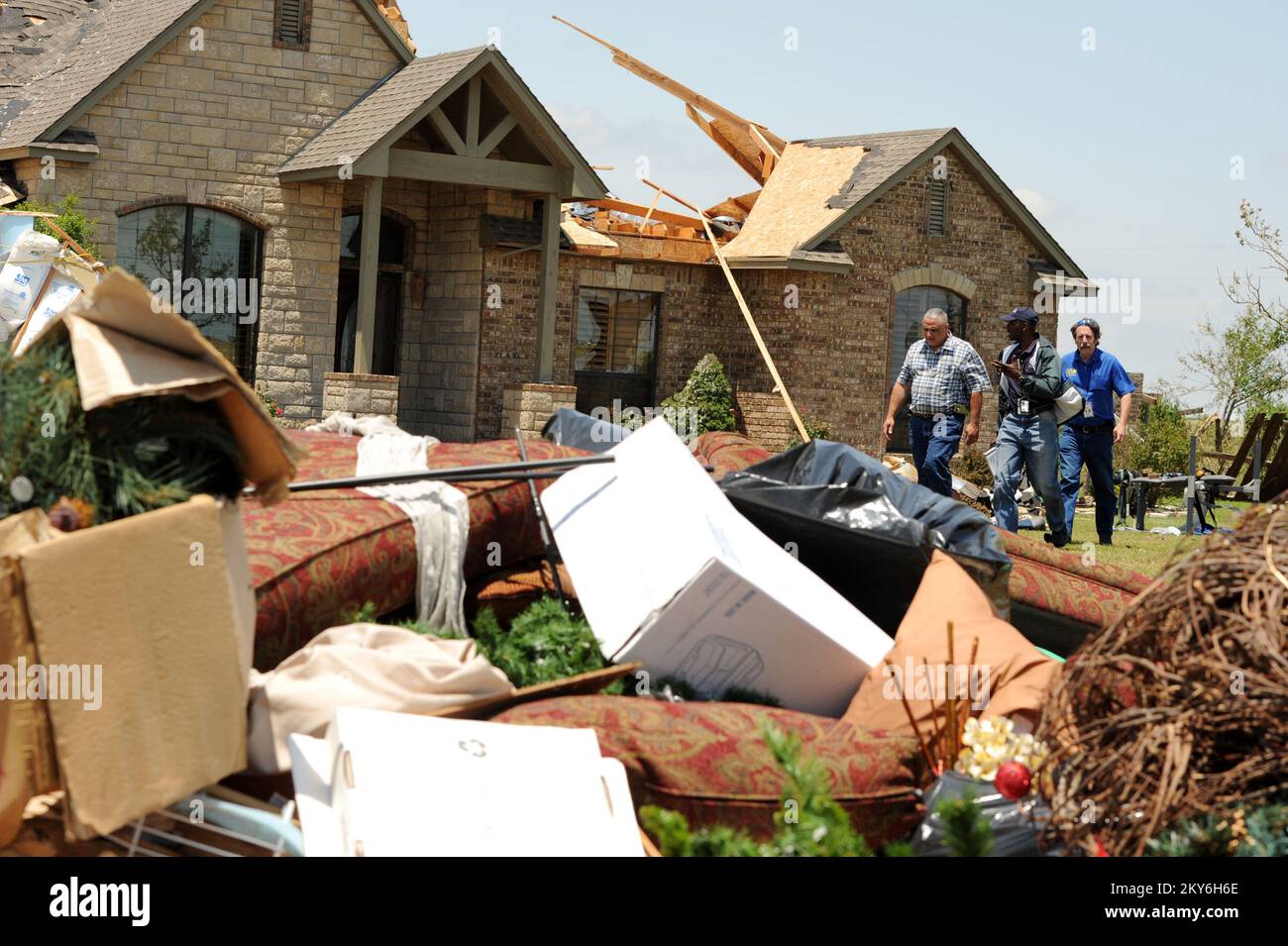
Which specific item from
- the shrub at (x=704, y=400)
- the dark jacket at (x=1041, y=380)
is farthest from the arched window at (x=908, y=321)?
the dark jacket at (x=1041, y=380)

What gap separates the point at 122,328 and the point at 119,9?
1689 cm

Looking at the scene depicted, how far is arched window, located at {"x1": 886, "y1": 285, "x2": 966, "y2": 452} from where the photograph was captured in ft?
71.0

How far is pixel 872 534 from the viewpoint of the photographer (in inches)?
217

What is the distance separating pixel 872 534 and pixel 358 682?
225cm

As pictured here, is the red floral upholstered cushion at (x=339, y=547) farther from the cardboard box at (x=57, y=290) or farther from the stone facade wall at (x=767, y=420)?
the stone facade wall at (x=767, y=420)

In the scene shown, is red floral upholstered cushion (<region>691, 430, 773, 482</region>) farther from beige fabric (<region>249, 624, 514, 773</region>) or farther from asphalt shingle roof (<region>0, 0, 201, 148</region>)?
asphalt shingle roof (<region>0, 0, 201, 148</region>)

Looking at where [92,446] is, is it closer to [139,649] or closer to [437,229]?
[139,649]

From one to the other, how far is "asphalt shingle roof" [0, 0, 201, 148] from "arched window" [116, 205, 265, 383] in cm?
149

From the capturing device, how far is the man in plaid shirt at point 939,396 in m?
10.9

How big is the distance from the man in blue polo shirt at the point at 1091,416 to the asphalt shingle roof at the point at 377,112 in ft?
26.0

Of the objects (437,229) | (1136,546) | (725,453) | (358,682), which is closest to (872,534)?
(725,453)

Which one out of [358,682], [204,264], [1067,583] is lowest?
[358,682]
